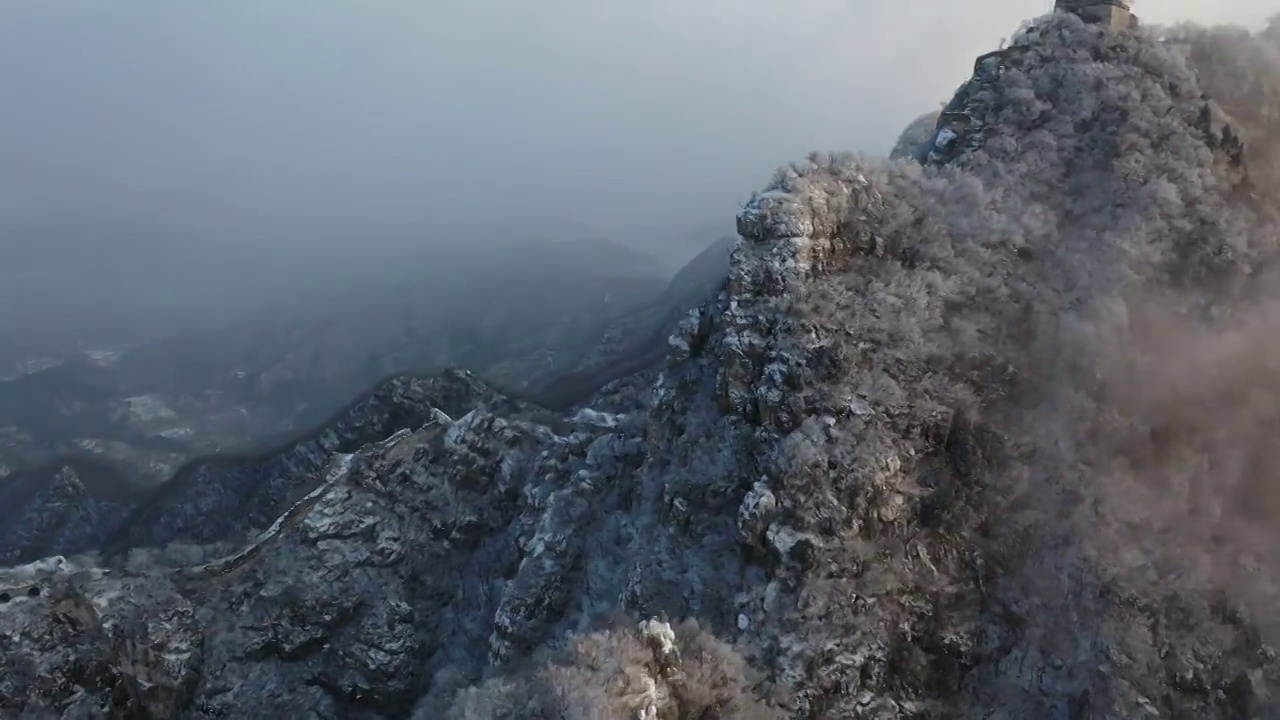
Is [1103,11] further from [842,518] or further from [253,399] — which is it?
[253,399]

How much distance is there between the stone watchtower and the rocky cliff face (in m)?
2.19

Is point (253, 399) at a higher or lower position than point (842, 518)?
lower

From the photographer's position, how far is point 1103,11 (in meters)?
42.5

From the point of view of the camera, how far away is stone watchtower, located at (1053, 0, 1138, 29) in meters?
42.3

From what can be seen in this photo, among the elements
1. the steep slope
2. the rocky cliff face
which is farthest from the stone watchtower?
the steep slope

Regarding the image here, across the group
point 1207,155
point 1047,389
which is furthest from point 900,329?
point 1207,155

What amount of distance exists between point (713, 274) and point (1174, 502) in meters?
82.3

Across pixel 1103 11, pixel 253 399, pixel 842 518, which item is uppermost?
pixel 1103 11

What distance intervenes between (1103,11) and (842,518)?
3325 cm

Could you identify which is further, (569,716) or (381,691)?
(381,691)

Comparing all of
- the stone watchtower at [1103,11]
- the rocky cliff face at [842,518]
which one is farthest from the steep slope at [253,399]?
the stone watchtower at [1103,11]

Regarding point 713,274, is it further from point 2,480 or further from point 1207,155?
point 2,480

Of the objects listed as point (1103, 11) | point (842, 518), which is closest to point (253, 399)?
point (842, 518)

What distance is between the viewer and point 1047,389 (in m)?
31.6
